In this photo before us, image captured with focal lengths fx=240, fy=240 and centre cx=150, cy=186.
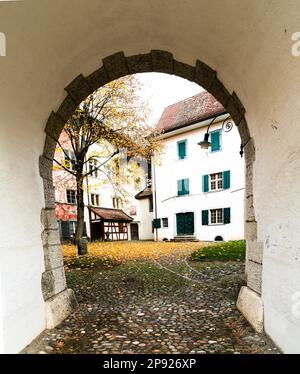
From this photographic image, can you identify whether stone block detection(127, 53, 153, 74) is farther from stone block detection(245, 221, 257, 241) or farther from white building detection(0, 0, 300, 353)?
stone block detection(245, 221, 257, 241)

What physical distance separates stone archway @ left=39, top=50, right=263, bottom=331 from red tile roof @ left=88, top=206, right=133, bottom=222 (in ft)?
53.7

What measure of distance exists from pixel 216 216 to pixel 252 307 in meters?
14.0

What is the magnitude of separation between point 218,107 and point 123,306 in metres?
15.2

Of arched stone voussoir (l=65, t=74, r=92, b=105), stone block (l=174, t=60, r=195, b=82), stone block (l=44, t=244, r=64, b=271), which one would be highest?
stone block (l=174, t=60, r=195, b=82)

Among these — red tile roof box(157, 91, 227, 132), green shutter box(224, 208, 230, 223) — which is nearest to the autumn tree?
red tile roof box(157, 91, 227, 132)

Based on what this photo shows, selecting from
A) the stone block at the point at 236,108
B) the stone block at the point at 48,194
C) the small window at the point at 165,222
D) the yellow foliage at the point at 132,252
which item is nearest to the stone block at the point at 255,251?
the stone block at the point at 236,108

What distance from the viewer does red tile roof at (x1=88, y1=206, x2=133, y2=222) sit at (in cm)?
1980

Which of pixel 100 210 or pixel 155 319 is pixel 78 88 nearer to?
pixel 155 319

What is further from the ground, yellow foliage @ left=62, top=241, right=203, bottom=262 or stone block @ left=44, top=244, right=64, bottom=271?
stone block @ left=44, top=244, right=64, bottom=271

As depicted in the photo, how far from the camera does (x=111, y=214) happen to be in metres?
21.3

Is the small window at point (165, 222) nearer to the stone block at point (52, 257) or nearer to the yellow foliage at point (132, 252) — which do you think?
the yellow foliage at point (132, 252)

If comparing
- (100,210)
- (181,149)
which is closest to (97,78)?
(181,149)

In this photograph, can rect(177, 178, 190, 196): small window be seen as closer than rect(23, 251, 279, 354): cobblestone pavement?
No

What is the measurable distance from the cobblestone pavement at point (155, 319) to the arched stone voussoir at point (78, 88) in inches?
125
